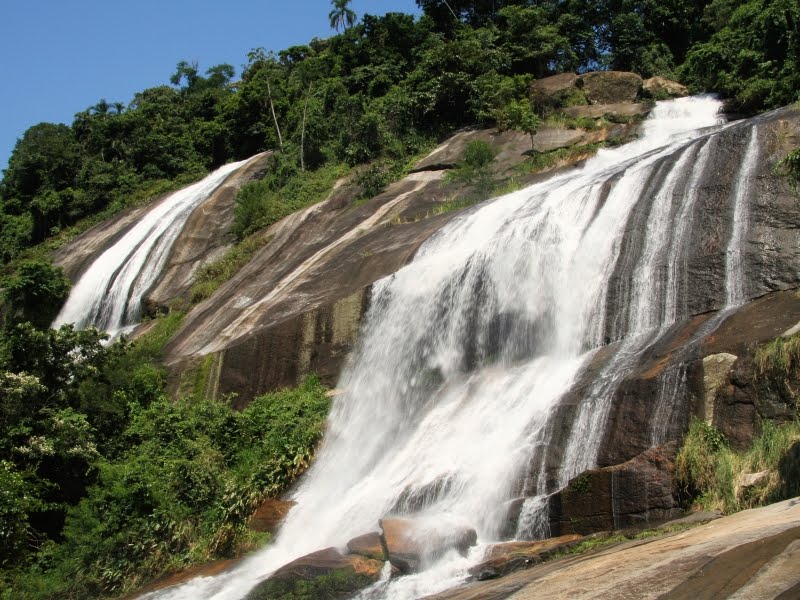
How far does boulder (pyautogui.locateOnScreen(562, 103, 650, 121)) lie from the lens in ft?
111

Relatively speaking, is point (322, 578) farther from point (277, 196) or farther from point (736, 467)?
point (277, 196)

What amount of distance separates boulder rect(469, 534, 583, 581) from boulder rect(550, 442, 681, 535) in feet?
1.00

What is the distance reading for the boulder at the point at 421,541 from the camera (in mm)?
11516

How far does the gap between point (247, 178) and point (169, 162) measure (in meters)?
12.0

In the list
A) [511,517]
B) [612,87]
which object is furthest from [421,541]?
[612,87]

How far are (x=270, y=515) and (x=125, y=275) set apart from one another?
67.8ft

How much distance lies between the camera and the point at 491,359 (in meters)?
17.5

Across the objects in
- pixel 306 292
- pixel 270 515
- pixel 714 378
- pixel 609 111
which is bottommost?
pixel 270 515

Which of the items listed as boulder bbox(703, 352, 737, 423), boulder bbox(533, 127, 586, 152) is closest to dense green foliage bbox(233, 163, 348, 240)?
boulder bbox(533, 127, 586, 152)

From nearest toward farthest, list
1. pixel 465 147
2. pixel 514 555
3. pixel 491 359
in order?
1. pixel 514 555
2. pixel 491 359
3. pixel 465 147

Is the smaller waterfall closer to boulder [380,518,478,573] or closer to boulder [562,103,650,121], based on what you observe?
boulder [380,518,478,573]

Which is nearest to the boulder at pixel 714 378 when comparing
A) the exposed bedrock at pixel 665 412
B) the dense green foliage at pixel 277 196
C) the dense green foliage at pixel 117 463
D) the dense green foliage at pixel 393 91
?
the exposed bedrock at pixel 665 412

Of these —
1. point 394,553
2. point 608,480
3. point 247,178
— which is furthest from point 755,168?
point 247,178

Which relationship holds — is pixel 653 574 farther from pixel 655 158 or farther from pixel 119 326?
pixel 119 326
